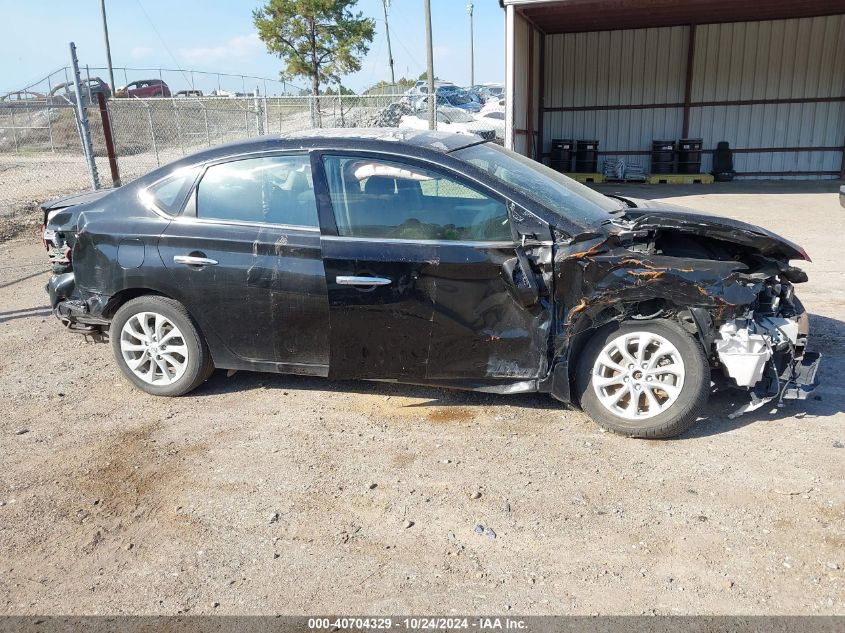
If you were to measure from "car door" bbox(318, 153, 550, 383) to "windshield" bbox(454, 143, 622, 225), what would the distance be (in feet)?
0.86

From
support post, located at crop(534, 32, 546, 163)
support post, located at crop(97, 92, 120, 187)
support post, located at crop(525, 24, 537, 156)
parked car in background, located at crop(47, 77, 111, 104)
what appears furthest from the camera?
support post, located at crop(534, 32, 546, 163)

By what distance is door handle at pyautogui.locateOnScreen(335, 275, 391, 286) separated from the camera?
159 inches

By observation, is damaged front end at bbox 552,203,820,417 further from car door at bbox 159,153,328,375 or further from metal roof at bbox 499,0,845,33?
metal roof at bbox 499,0,845,33

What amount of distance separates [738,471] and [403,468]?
70.1 inches

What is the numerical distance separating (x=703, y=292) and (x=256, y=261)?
2628 millimetres

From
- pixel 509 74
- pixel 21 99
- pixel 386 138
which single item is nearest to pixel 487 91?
pixel 509 74

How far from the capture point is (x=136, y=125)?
29.6 m

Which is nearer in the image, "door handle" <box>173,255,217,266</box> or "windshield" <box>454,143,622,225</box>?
"windshield" <box>454,143,622,225</box>

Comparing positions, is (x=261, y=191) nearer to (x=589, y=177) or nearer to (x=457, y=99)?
(x=589, y=177)

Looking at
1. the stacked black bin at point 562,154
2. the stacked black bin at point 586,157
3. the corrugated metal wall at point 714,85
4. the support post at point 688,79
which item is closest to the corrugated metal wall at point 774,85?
the corrugated metal wall at point 714,85

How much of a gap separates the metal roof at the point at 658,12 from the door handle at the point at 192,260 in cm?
1179

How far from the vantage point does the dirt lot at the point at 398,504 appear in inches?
110

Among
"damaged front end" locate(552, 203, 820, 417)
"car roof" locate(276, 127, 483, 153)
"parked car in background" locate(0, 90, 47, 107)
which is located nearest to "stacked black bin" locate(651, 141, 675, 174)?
"parked car in background" locate(0, 90, 47, 107)

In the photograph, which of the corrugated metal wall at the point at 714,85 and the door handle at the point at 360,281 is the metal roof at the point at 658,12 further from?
the door handle at the point at 360,281
